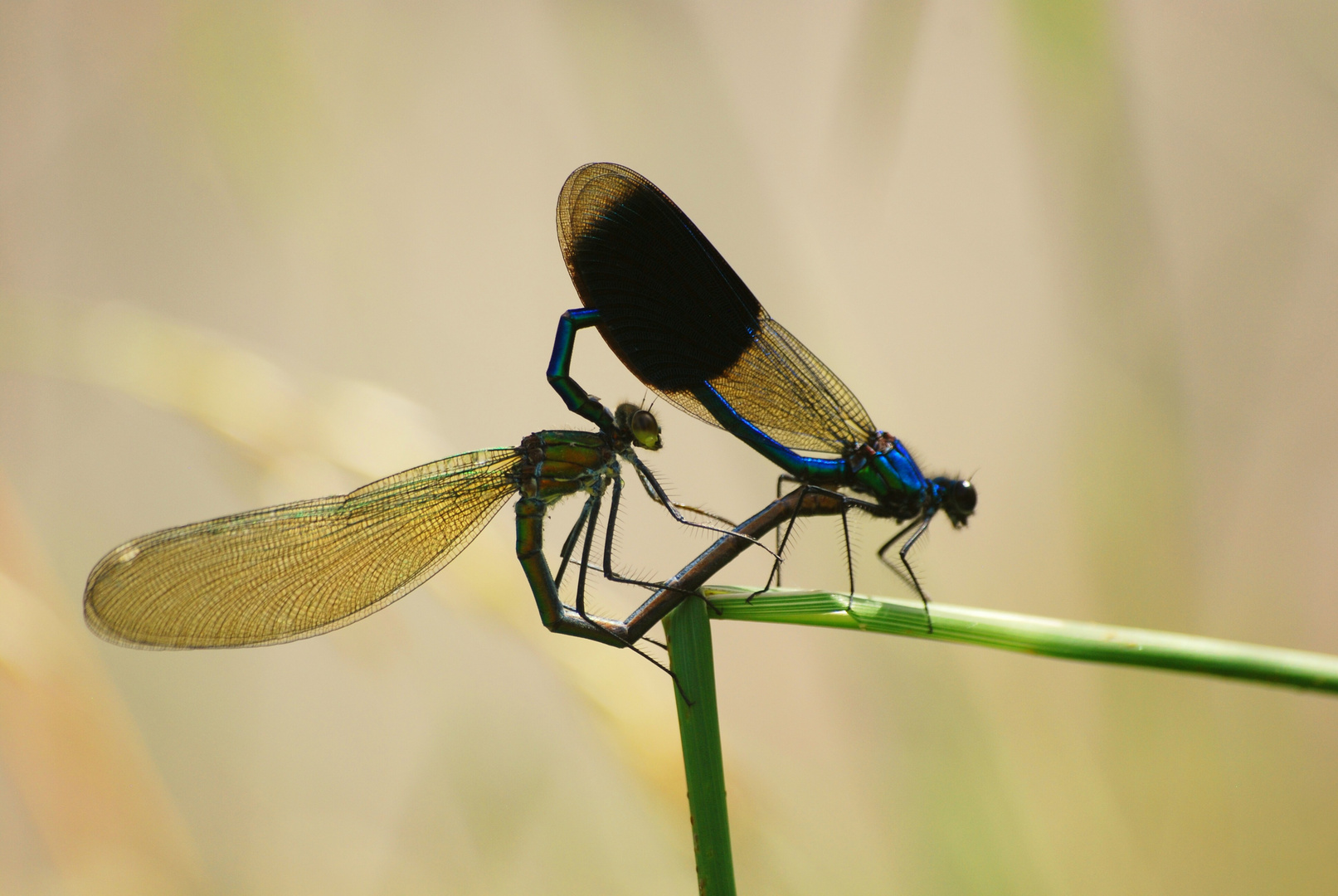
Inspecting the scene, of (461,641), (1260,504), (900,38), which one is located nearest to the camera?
(900,38)

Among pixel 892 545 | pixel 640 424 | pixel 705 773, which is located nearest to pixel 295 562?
pixel 640 424

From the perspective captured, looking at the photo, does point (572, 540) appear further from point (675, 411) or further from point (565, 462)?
point (675, 411)

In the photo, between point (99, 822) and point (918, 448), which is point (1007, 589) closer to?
point (918, 448)

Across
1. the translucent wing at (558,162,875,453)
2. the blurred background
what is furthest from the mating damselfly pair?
the blurred background

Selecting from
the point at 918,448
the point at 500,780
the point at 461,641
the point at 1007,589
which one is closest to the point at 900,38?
the point at 918,448

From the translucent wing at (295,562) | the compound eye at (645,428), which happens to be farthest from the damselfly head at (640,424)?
the translucent wing at (295,562)

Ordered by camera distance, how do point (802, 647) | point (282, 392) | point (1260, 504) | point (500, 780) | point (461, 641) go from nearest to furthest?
point (282, 392), point (500, 780), point (1260, 504), point (802, 647), point (461, 641)
